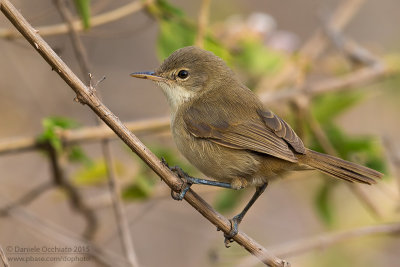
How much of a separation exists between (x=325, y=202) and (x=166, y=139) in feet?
4.96

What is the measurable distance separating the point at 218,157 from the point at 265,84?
2093 mm

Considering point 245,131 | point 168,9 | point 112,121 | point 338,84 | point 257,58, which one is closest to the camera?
point 112,121

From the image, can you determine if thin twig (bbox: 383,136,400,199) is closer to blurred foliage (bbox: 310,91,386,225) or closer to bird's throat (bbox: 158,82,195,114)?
blurred foliage (bbox: 310,91,386,225)

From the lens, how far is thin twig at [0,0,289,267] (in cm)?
247

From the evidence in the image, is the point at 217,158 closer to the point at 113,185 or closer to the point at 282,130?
the point at 282,130

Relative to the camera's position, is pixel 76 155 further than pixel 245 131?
Yes

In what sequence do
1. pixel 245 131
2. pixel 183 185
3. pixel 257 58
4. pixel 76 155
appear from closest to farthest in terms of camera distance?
pixel 183 185, pixel 245 131, pixel 76 155, pixel 257 58

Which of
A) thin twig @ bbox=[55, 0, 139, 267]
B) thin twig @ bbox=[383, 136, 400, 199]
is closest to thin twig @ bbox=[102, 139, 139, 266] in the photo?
thin twig @ bbox=[55, 0, 139, 267]

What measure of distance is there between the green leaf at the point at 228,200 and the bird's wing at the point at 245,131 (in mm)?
1080

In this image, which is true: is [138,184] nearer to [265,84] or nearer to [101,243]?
[101,243]

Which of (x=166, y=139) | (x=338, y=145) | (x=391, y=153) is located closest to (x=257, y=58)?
(x=338, y=145)

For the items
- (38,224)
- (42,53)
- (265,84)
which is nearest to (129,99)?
(265,84)

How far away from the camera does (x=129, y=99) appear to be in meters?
6.19

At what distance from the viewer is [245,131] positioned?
3541mm
